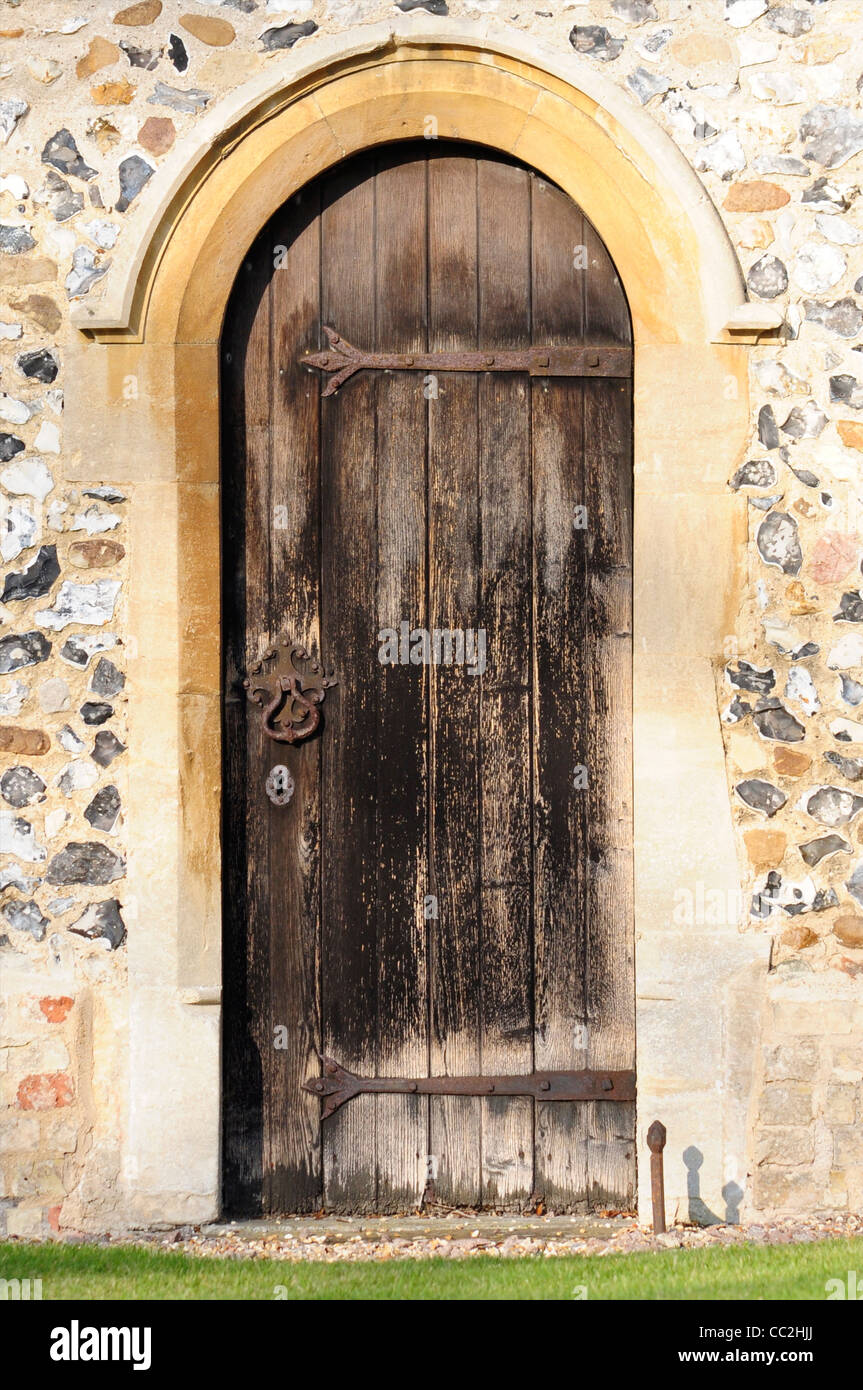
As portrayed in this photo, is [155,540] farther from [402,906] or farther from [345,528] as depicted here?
[402,906]

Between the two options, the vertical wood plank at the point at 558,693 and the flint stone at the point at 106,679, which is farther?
the vertical wood plank at the point at 558,693

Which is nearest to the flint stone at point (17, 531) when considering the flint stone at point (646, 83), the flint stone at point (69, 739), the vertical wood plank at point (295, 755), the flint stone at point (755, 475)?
the flint stone at point (69, 739)

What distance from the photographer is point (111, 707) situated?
3736mm

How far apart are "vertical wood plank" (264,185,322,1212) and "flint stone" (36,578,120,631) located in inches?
19.6

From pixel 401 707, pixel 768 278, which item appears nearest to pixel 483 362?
pixel 768 278

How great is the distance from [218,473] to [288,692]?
0.68 metres

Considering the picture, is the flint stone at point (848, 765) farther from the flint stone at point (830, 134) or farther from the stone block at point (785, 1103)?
the flint stone at point (830, 134)

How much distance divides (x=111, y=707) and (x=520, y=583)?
126cm

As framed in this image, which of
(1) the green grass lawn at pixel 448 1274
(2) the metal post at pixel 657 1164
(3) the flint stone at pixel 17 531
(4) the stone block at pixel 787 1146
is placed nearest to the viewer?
(1) the green grass lawn at pixel 448 1274

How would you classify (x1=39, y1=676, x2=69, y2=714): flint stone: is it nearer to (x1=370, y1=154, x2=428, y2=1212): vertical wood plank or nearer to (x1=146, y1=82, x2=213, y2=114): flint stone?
(x1=370, y1=154, x2=428, y2=1212): vertical wood plank

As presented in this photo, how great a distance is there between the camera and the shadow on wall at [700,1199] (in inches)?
143

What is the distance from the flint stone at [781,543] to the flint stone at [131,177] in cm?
206

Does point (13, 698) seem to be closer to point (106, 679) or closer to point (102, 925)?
point (106, 679)

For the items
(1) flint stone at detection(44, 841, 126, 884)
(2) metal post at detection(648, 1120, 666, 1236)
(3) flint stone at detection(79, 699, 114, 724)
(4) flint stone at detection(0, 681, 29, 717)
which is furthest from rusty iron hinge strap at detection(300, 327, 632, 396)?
(2) metal post at detection(648, 1120, 666, 1236)
